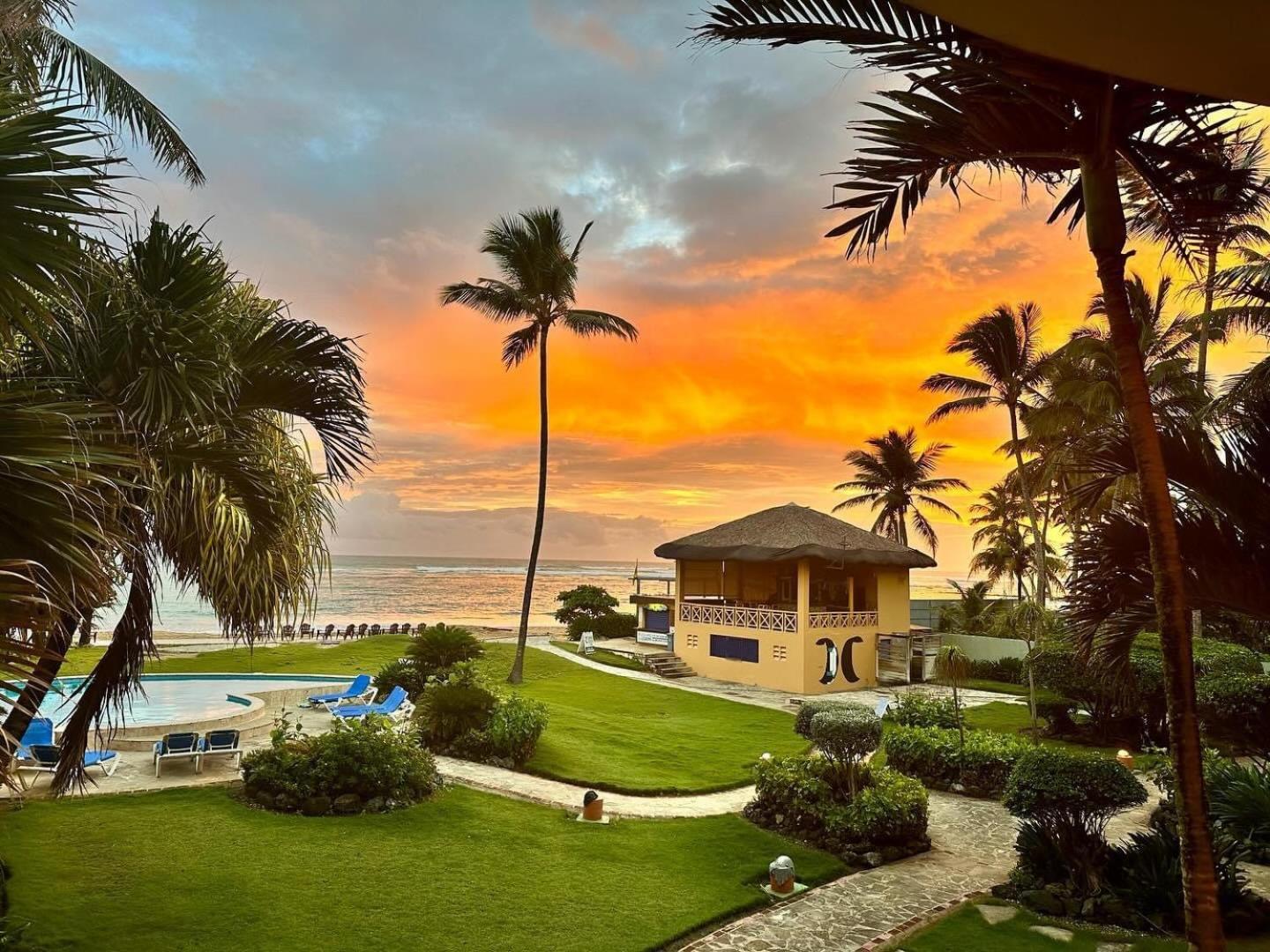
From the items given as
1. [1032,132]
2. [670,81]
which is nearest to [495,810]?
[1032,132]

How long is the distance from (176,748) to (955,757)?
11.2 m

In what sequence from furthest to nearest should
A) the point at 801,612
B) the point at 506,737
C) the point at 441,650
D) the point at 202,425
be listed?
the point at 801,612 → the point at 441,650 → the point at 506,737 → the point at 202,425

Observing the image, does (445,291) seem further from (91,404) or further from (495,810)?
(91,404)

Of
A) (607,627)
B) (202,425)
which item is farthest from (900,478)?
(202,425)

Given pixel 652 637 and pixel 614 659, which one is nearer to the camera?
pixel 614 659

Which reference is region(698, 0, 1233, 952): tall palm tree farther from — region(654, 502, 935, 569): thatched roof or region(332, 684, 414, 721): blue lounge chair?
region(654, 502, 935, 569): thatched roof

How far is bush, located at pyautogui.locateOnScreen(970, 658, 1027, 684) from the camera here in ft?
77.8

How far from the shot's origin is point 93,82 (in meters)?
9.72

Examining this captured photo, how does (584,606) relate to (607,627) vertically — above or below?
above

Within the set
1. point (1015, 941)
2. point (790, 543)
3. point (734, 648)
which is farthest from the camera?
point (734, 648)

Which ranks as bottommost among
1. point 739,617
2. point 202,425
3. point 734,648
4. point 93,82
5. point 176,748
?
point 176,748

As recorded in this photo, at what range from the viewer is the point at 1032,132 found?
469 centimetres

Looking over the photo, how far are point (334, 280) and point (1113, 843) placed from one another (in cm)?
1779

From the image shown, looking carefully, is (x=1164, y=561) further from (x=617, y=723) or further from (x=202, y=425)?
(x=617, y=723)
